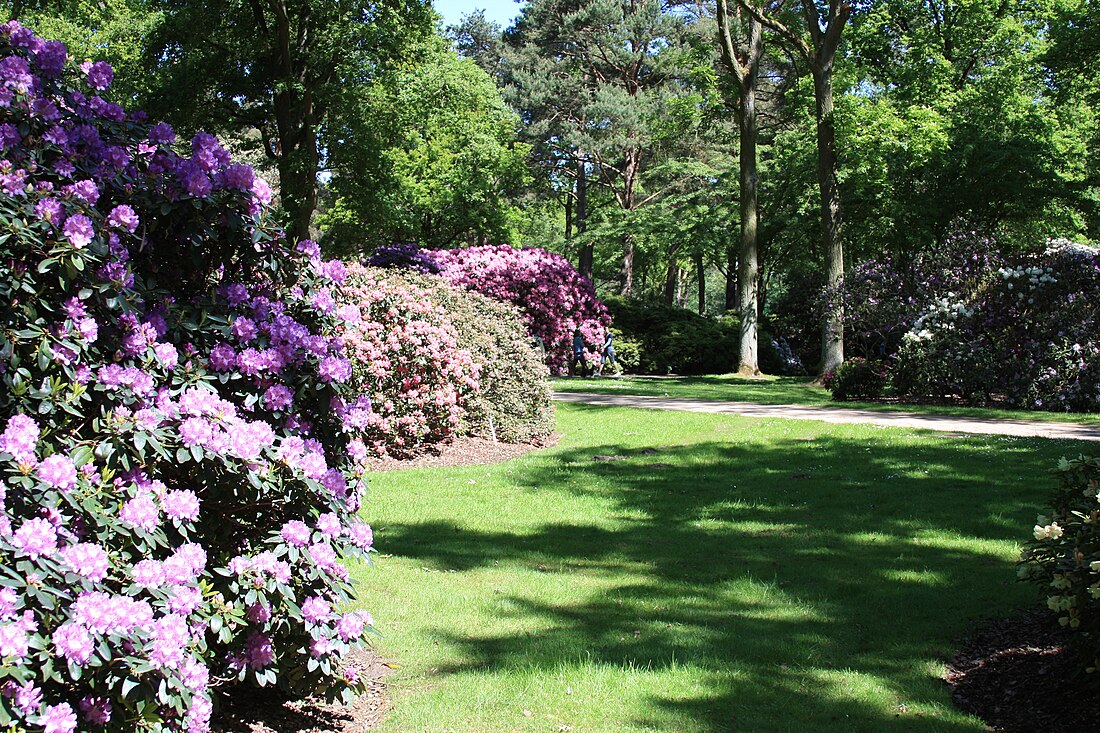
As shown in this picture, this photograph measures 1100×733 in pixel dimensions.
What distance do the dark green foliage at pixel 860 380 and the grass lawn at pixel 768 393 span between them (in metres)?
0.30

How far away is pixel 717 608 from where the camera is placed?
471 cm

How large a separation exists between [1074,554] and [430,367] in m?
6.92

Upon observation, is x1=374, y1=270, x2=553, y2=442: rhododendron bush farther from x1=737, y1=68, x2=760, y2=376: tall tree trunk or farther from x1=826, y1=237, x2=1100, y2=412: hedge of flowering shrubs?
x1=737, y1=68, x2=760, y2=376: tall tree trunk

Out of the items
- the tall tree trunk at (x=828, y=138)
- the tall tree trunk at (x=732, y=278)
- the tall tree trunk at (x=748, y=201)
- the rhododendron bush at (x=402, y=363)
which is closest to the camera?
the rhododendron bush at (x=402, y=363)

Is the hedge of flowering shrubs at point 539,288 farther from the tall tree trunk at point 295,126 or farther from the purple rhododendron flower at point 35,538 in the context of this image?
the purple rhododendron flower at point 35,538

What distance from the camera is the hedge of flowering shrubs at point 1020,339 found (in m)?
13.1

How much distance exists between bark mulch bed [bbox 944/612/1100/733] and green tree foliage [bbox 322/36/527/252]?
67.3 ft

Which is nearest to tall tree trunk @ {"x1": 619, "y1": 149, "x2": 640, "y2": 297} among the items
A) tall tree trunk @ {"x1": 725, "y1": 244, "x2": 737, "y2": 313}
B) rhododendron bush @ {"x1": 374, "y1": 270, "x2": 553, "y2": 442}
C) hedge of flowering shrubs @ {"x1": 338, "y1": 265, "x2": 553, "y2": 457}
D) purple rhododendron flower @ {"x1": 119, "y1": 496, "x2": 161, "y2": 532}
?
tall tree trunk @ {"x1": 725, "y1": 244, "x2": 737, "y2": 313}

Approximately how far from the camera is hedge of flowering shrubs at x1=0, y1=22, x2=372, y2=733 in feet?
7.87

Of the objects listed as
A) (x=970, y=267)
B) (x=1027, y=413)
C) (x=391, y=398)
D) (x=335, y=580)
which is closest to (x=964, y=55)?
(x=970, y=267)

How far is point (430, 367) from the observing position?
956 centimetres

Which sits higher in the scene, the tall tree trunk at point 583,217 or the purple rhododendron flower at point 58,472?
the tall tree trunk at point 583,217

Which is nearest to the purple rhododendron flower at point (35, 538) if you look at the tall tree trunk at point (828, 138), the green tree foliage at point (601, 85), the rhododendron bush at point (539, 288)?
the tall tree trunk at point (828, 138)

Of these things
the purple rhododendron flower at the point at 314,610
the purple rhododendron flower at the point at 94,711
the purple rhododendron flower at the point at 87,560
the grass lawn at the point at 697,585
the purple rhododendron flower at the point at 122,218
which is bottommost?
the grass lawn at the point at 697,585
